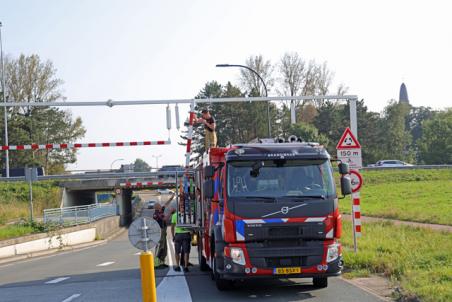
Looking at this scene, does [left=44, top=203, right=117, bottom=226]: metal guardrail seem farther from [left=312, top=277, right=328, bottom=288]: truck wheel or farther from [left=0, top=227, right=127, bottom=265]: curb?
[left=312, top=277, right=328, bottom=288]: truck wheel

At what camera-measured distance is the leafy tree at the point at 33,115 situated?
67.8 metres

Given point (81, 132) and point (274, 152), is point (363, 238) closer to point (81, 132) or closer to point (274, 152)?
point (274, 152)

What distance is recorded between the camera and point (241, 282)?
13227 millimetres

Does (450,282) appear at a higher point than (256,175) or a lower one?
lower

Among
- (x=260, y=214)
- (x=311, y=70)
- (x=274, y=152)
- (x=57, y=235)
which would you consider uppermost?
(x=311, y=70)

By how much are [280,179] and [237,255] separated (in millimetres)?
1517

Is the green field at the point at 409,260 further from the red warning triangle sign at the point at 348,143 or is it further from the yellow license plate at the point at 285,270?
the red warning triangle sign at the point at 348,143

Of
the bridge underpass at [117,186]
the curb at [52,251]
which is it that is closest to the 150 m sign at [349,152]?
the curb at [52,251]

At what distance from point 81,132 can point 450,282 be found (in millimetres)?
69259

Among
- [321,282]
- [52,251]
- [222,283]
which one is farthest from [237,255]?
[52,251]

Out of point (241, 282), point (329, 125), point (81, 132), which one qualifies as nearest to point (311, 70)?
point (329, 125)

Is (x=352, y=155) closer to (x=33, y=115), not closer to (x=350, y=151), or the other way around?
(x=350, y=151)

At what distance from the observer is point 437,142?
81.6 m

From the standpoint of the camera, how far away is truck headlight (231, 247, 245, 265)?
10922 millimetres
